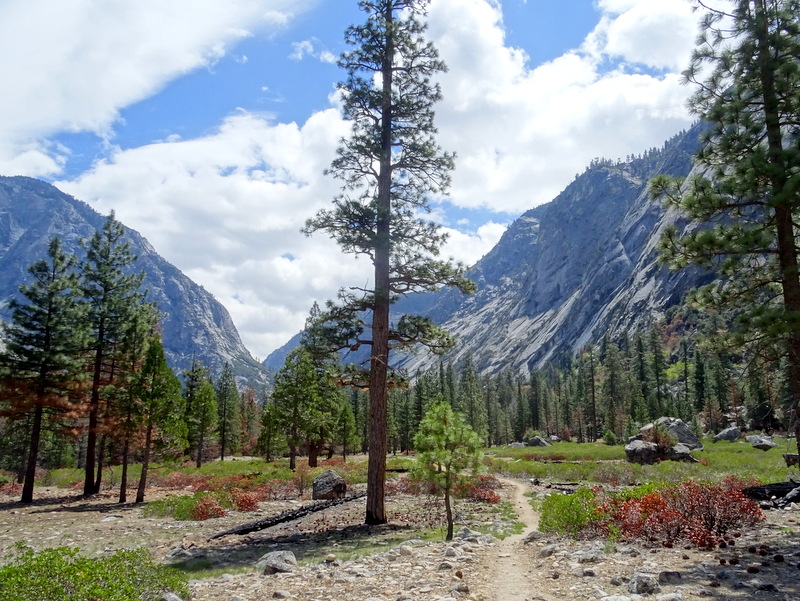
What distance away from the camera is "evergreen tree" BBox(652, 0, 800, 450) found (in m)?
9.82

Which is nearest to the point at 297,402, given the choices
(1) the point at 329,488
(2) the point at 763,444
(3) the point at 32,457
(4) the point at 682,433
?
(1) the point at 329,488

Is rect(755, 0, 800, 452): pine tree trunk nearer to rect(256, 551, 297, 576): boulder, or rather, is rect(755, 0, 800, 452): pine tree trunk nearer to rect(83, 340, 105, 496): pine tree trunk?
rect(256, 551, 297, 576): boulder

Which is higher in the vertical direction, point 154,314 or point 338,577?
point 154,314

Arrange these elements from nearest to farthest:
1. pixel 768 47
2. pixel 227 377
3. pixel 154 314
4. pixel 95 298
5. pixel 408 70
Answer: pixel 768 47 → pixel 408 70 → pixel 95 298 → pixel 154 314 → pixel 227 377

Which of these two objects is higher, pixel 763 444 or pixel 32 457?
pixel 32 457

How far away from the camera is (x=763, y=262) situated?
485 inches

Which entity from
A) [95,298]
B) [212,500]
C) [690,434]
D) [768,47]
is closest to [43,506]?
[212,500]

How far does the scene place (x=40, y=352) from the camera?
24812 millimetres

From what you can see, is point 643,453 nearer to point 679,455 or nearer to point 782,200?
point 679,455

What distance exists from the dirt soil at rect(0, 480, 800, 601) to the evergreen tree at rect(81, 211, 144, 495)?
40.8ft

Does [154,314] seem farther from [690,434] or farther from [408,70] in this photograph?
[690,434]

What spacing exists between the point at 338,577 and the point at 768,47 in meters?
13.5

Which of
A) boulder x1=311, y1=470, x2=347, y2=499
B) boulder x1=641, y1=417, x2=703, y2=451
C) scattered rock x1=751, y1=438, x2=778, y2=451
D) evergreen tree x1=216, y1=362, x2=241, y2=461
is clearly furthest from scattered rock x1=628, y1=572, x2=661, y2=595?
evergreen tree x1=216, y1=362, x2=241, y2=461

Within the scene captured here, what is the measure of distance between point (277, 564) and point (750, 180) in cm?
1154
